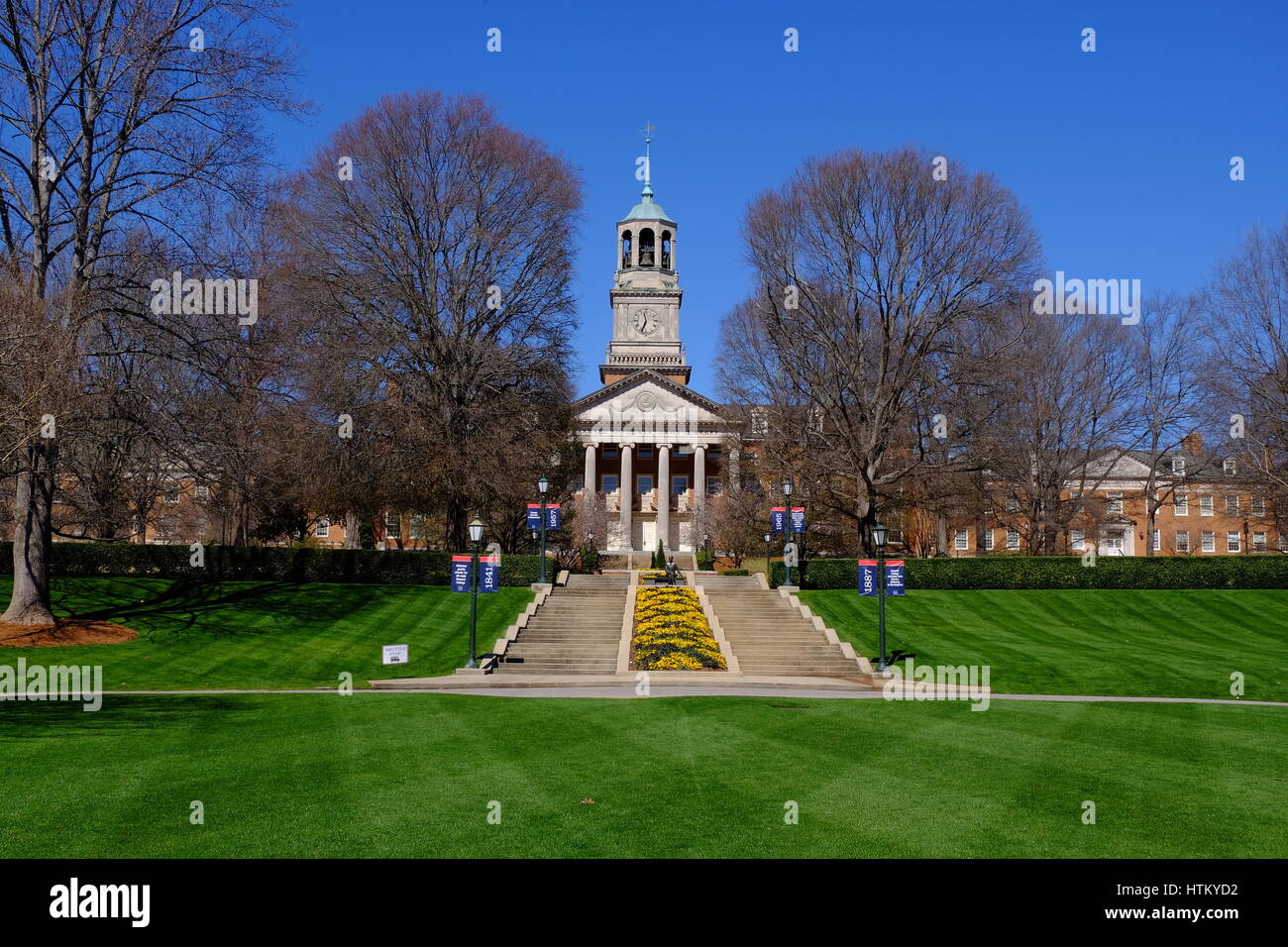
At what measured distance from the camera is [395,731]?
50.8ft

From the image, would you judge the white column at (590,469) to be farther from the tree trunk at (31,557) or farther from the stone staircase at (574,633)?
the tree trunk at (31,557)

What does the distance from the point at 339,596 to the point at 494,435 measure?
7.87 m

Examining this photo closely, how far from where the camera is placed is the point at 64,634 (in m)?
25.6

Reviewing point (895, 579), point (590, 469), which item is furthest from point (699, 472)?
point (895, 579)

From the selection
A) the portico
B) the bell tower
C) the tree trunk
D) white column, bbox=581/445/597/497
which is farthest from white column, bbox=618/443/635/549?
the tree trunk

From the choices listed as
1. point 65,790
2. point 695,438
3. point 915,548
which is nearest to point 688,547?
point 695,438

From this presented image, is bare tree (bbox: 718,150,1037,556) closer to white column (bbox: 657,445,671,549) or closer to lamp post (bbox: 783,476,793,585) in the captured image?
lamp post (bbox: 783,476,793,585)

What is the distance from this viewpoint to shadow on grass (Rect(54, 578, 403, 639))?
29.0 m

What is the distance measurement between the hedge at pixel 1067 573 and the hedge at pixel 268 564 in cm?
1107

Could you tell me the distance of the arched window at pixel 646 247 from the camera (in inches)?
3893

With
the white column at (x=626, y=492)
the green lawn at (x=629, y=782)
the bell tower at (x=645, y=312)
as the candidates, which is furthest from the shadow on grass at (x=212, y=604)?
the bell tower at (x=645, y=312)

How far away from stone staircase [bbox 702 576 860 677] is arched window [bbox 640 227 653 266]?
211 ft

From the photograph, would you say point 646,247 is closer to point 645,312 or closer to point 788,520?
point 645,312

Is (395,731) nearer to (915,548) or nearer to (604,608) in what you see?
(604,608)
